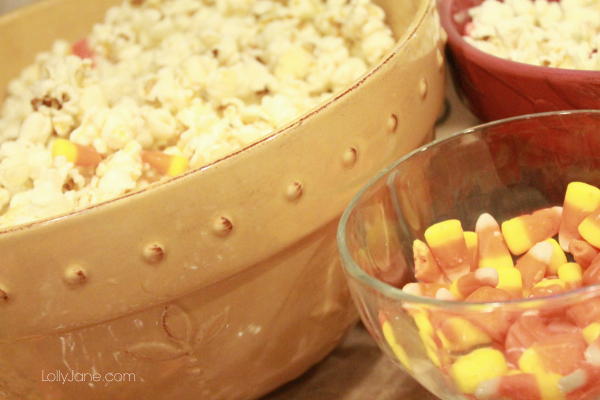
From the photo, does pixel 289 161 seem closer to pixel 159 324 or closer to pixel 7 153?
pixel 159 324

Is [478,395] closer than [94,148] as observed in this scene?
Yes

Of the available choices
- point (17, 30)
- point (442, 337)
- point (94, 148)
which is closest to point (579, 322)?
point (442, 337)

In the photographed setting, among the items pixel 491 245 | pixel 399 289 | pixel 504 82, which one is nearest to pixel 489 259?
pixel 491 245

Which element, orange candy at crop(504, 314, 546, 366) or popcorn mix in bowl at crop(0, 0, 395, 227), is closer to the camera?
orange candy at crop(504, 314, 546, 366)

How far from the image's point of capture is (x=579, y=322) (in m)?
0.38

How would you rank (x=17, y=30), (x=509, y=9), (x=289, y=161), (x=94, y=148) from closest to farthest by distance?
(x=289, y=161) < (x=94, y=148) < (x=509, y=9) < (x=17, y=30)

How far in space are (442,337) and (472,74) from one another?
394mm

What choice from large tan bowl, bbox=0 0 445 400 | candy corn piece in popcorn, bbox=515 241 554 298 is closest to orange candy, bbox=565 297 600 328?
candy corn piece in popcorn, bbox=515 241 554 298

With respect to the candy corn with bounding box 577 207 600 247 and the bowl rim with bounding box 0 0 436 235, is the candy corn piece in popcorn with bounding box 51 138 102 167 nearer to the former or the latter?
the bowl rim with bounding box 0 0 436 235

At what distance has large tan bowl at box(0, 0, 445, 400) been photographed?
46cm

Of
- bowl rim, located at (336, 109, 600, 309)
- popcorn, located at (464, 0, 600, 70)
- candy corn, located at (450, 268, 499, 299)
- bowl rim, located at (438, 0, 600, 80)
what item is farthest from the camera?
popcorn, located at (464, 0, 600, 70)

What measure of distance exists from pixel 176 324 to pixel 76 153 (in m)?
0.24

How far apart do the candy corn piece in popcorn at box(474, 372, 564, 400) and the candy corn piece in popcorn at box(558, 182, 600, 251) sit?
169mm

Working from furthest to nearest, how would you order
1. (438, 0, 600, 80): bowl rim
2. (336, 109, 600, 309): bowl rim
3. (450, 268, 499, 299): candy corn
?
(438, 0, 600, 80): bowl rim → (450, 268, 499, 299): candy corn → (336, 109, 600, 309): bowl rim
